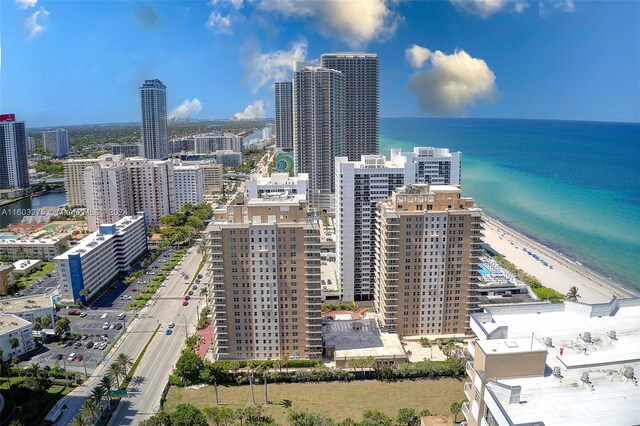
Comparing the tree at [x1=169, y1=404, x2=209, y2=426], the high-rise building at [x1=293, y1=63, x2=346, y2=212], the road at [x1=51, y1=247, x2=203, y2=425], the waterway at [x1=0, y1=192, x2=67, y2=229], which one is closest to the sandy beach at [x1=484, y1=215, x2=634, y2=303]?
the high-rise building at [x1=293, y1=63, x2=346, y2=212]

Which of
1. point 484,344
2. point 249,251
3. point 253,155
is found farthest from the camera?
point 253,155

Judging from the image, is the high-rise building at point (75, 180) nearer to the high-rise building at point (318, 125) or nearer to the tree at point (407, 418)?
the high-rise building at point (318, 125)

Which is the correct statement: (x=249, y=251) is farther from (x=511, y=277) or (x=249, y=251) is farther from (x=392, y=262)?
(x=511, y=277)

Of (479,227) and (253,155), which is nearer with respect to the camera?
(479,227)

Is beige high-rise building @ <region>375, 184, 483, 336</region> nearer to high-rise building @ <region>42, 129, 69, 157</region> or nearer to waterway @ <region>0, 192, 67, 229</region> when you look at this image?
waterway @ <region>0, 192, 67, 229</region>

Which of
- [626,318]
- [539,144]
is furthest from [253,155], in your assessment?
[626,318]

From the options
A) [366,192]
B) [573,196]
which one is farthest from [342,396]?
[573,196]
